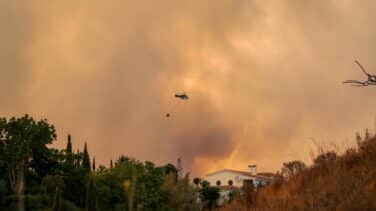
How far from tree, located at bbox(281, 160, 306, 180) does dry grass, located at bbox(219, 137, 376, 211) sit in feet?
1.17

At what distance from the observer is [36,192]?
50.2 m

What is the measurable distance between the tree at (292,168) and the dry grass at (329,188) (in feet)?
1.17

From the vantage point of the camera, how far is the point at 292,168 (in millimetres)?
15172

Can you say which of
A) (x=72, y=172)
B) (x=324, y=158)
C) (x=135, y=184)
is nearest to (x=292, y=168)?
(x=324, y=158)

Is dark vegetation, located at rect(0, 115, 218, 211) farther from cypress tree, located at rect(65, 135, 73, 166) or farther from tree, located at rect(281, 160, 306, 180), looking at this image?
tree, located at rect(281, 160, 306, 180)

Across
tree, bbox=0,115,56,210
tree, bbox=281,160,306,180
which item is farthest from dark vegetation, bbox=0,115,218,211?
tree, bbox=281,160,306,180

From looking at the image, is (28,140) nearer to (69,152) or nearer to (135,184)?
(69,152)

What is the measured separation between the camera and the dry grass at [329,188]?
34.6 ft

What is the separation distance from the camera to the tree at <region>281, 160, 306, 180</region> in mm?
14517

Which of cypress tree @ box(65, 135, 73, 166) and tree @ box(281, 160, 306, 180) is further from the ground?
cypress tree @ box(65, 135, 73, 166)

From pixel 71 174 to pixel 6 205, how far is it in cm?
1437

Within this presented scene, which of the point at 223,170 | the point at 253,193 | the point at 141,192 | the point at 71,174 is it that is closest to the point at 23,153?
the point at 71,174

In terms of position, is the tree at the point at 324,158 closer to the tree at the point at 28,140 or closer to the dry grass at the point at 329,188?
the dry grass at the point at 329,188

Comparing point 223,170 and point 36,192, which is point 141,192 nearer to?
point 36,192
